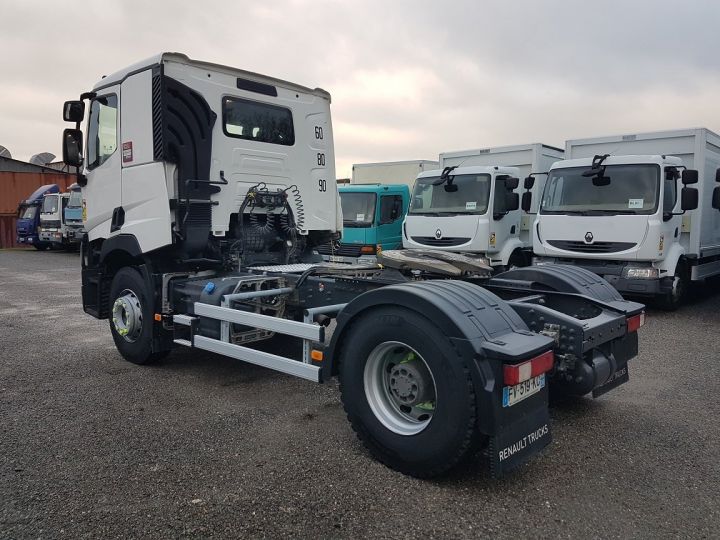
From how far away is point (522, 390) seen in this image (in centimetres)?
310

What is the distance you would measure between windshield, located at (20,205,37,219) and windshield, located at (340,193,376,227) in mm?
17615

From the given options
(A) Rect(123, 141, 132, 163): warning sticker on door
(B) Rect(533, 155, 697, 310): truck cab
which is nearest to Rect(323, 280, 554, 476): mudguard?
(A) Rect(123, 141, 132, 163): warning sticker on door

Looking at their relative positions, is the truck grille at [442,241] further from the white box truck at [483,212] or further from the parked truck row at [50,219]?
the parked truck row at [50,219]

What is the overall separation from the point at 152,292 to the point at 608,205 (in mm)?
7074

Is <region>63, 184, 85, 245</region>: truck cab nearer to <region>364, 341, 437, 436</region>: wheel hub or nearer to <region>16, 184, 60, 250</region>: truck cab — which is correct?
<region>16, 184, 60, 250</region>: truck cab

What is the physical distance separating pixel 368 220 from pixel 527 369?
400 inches

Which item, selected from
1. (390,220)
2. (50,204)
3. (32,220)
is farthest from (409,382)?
(32,220)

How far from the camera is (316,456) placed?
12.1 ft

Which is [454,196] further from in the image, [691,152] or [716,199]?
[716,199]

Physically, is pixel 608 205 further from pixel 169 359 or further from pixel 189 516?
pixel 189 516

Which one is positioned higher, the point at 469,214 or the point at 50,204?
the point at 50,204

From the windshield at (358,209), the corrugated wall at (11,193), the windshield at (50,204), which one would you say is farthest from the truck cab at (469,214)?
the corrugated wall at (11,193)

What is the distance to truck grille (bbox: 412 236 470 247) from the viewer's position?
35.8ft

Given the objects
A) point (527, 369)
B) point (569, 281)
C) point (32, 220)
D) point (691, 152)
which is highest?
point (691, 152)
